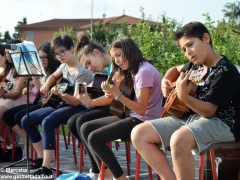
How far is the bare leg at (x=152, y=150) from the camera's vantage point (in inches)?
161

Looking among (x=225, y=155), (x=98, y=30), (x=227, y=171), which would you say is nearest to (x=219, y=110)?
(x=225, y=155)

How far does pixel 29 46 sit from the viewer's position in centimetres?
552

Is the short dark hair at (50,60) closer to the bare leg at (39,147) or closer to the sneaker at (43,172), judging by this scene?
the bare leg at (39,147)

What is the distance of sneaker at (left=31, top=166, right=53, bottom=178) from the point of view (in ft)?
18.3

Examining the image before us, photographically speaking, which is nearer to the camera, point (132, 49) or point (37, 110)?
point (132, 49)

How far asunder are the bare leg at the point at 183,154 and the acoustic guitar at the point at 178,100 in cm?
38

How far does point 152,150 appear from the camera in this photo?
13.5ft

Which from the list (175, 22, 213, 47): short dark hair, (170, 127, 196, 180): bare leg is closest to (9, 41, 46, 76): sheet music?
(175, 22, 213, 47): short dark hair

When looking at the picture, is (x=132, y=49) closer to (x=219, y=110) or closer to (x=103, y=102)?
(x=103, y=102)

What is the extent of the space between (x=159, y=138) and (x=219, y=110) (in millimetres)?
495

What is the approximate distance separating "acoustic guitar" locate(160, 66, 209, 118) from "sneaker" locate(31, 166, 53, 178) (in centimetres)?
185

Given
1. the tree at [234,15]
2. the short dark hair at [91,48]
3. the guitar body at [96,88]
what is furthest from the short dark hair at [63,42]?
the tree at [234,15]

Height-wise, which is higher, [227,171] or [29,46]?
[29,46]

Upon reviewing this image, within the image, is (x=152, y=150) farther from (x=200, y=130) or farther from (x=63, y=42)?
(x=63, y=42)
